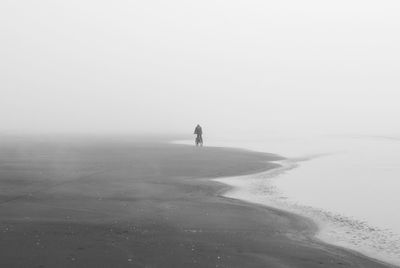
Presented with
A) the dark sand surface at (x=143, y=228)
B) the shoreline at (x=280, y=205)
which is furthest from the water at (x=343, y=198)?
the dark sand surface at (x=143, y=228)

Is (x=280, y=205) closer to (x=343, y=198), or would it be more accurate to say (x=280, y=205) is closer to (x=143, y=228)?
(x=343, y=198)

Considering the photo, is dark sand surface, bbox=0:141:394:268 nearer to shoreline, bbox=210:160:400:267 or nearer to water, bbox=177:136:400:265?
shoreline, bbox=210:160:400:267

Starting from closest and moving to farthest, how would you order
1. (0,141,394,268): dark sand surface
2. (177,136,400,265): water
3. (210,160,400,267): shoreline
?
(0,141,394,268): dark sand surface
(210,160,400,267): shoreline
(177,136,400,265): water

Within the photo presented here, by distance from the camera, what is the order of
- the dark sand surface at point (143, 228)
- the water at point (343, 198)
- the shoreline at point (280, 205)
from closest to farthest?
1. the dark sand surface at point (143, 228)
2. the shoreline at point (280, 205)
3. the water at point (343, 198)

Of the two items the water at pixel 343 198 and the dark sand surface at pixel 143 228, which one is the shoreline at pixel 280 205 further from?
the dark sand surface at pixel 143 228

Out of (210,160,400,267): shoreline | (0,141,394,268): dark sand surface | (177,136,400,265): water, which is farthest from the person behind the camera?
(177,136,400,265): water

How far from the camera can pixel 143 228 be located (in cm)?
1348

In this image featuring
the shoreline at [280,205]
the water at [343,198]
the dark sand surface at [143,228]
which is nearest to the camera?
the dark sand surface at [143,228]

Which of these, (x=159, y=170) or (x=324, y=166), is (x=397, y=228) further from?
(x=324, y=166)

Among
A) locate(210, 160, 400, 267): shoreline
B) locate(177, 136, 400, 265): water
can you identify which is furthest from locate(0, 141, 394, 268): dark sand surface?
locate(177, 136, 400, 265): water

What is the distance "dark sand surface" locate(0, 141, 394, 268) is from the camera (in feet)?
35.0

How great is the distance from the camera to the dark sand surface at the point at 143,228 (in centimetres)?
1066

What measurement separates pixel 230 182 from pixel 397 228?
11.6m

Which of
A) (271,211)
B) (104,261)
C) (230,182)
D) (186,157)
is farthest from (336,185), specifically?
(104,261)
